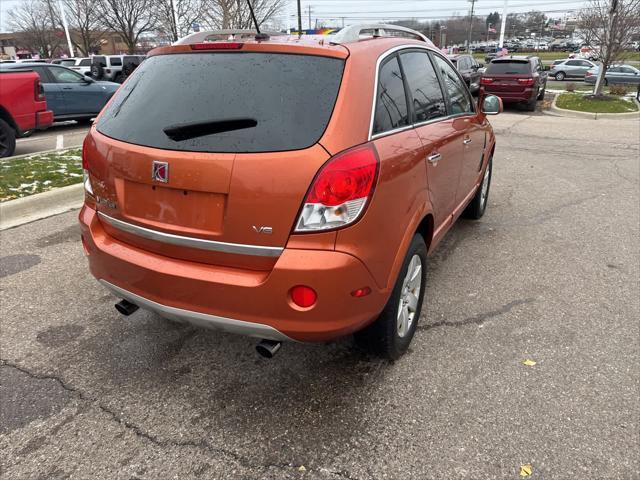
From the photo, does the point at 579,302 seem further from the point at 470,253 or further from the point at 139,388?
the point at 139,388

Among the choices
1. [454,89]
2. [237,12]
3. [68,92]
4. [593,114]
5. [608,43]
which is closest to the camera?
[454,89]

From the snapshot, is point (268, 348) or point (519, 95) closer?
point (268, 348)

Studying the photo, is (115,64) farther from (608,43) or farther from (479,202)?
(479,202)

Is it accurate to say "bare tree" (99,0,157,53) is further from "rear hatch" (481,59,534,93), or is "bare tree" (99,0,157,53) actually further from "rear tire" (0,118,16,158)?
"rear tire" (0,118,16,158)

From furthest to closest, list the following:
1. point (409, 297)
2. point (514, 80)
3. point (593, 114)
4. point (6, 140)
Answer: point (514, 80) → point (593, 114) → point (6, 140) → point (409, 297)

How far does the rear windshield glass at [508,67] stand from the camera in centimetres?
1595

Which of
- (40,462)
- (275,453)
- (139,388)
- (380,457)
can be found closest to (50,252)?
(139,388)

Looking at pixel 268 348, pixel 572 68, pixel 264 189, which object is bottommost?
pixel 572 68

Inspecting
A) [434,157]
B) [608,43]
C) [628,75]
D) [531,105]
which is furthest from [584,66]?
[434,157]

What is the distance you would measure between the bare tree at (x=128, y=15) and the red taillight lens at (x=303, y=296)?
3517 cm

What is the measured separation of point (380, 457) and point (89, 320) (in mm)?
2225

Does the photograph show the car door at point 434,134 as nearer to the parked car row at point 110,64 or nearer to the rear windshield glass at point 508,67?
the rear windshield glass at point 508,67

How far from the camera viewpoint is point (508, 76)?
1596cm

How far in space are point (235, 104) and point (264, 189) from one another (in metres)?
0.48
